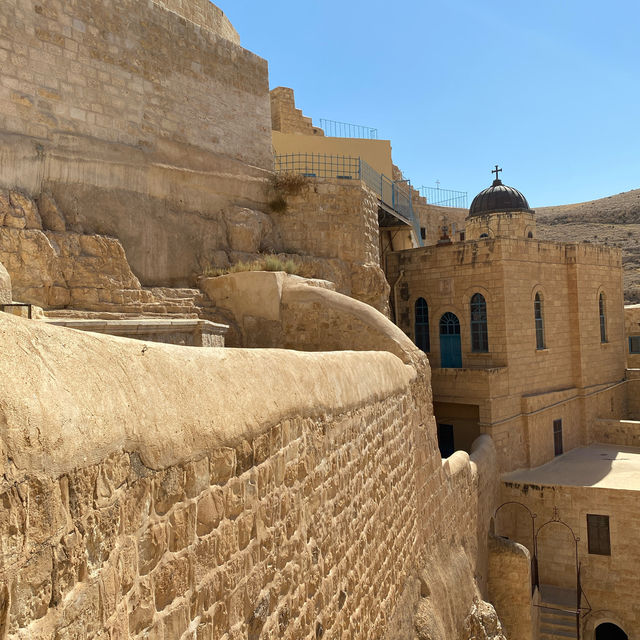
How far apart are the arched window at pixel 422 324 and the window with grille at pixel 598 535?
5.94m

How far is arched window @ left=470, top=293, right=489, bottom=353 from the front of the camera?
1552 centimetres

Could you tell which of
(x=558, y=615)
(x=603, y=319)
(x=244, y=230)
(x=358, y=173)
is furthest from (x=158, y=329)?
(x=603, y=319)

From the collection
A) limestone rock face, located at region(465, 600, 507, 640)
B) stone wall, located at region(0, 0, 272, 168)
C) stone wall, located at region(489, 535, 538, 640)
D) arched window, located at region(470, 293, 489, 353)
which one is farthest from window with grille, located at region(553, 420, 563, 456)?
stone wall, located at region(0, 0, 272, 168)

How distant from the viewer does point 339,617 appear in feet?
13.8

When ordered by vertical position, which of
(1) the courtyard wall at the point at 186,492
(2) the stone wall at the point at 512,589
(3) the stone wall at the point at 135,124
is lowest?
(2) the stone wall at the point at 512,589

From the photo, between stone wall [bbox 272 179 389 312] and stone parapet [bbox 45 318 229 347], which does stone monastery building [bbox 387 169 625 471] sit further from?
stone parapet [bbox 45 318 229 347]

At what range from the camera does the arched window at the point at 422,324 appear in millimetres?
16750

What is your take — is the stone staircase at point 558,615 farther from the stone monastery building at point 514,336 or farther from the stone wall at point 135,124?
the stone wall at point 135,124

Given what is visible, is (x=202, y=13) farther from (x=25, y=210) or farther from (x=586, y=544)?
(x=586, y=544)

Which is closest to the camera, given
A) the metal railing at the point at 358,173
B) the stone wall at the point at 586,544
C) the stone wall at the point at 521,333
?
the stone wall at the point at 586,544

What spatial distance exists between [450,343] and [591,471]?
4.62 m

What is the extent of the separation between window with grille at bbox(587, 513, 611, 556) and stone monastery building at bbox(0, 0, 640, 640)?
4cm

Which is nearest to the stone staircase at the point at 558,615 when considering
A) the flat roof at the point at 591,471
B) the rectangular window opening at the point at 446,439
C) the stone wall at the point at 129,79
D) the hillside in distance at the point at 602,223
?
the flat roof at the point at 591,471

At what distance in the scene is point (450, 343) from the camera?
640 inches
